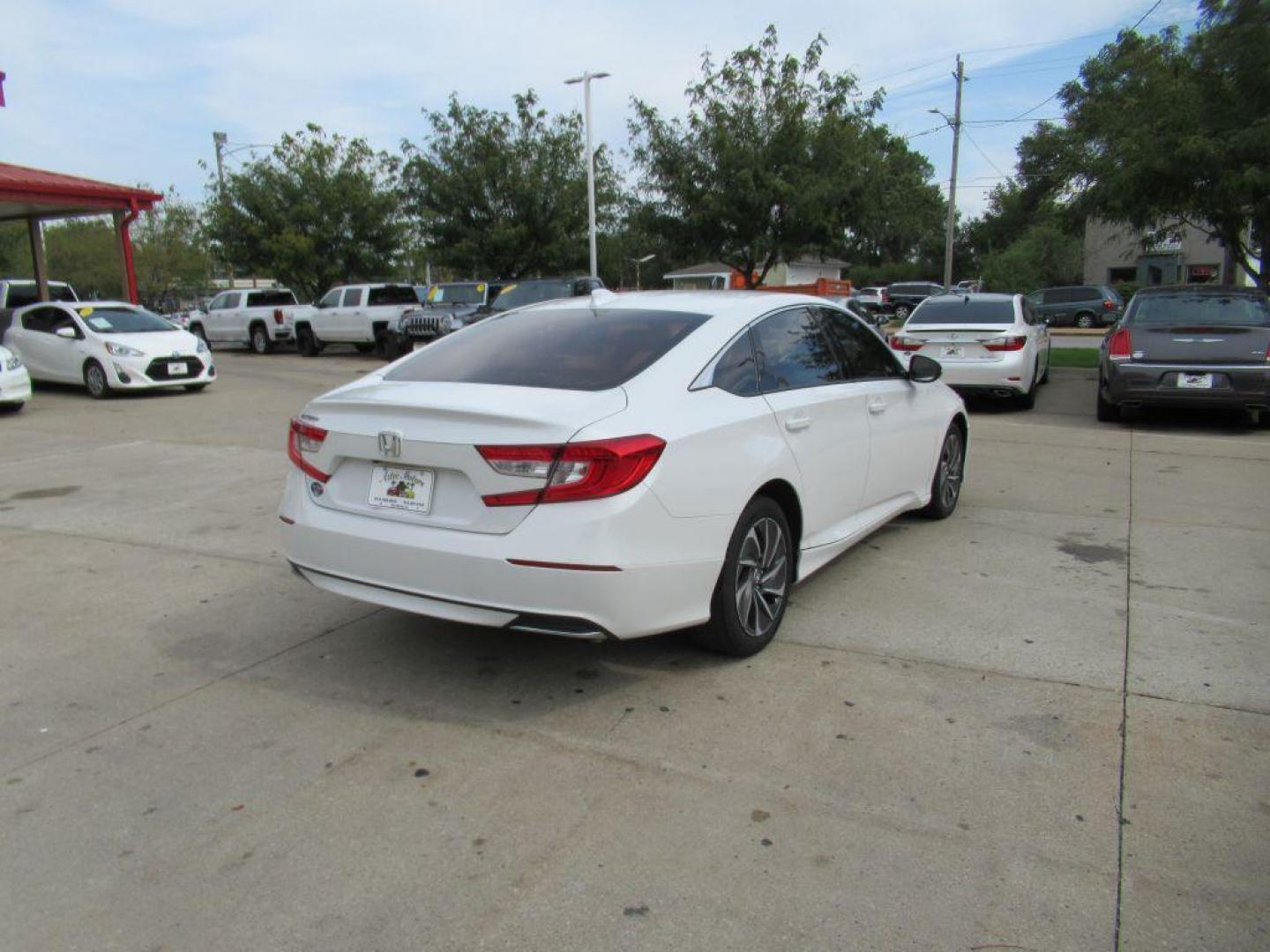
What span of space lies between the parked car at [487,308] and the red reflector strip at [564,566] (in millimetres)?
14748

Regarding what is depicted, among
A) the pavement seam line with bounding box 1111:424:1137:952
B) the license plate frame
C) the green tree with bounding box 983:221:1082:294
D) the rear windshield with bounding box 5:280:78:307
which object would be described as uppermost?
the green tree with bounding box 983:221:1082:294

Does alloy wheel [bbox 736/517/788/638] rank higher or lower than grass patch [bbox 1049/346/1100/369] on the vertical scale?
higher

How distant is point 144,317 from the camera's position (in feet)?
52.1

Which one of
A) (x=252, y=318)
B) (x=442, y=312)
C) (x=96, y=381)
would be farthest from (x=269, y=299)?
(x=96, y=381)

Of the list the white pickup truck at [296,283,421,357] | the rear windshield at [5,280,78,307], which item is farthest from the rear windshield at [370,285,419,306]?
the rear windshield at [5,280,78,307]

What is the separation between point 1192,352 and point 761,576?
8148 millimetres

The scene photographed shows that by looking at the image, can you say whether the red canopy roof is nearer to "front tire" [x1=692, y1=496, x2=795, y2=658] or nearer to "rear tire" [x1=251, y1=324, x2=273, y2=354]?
"rear tire" [x1=251, y1=324, x2=273, y2=354]

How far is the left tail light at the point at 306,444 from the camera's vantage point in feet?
13.4

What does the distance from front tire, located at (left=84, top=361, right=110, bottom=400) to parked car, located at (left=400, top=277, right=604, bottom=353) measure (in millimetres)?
5811

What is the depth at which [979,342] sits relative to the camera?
40.2 feet

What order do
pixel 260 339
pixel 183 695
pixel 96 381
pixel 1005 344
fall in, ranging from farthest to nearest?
pixel 260 339 < pixel 96 381 < pixel 1005 344 < pixel 183 695

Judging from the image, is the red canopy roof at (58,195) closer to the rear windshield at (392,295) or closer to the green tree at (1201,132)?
the rear windshield at (392,295)

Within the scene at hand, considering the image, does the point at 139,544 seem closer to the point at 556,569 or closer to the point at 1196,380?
the point at 556,569

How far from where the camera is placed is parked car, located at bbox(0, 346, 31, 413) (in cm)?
1242
